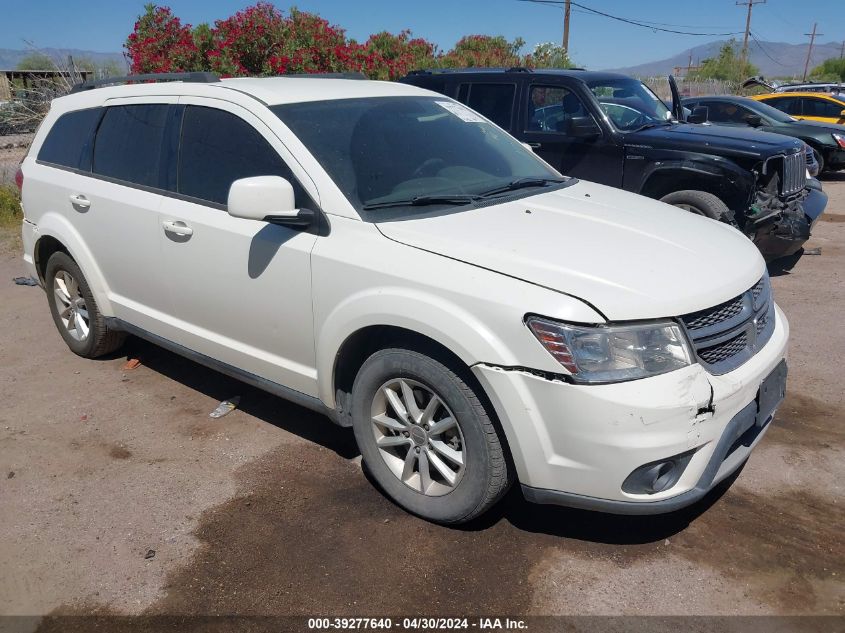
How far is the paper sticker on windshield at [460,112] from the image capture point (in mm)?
4383

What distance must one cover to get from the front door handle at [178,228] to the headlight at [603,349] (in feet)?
6.88

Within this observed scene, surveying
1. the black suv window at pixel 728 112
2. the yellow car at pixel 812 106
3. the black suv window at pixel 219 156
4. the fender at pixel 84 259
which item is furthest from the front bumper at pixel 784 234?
the yellow car at pixel 812 106

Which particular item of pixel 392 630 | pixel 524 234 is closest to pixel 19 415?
pixel 392 630

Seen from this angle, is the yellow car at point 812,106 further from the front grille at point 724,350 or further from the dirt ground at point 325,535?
the front grille at point 724,350

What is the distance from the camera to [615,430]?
2.63 metres

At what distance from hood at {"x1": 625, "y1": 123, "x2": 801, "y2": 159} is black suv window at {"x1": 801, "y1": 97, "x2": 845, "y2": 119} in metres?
10.4

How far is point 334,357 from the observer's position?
3354 millimetres

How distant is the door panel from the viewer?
11.4 feet

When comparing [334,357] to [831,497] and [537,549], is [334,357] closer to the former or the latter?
[537,549]

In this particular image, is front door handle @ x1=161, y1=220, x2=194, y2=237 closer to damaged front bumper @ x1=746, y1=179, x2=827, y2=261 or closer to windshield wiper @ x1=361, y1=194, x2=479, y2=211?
windshield wiper @ x1=361, y1=194, x2=479, y2=211

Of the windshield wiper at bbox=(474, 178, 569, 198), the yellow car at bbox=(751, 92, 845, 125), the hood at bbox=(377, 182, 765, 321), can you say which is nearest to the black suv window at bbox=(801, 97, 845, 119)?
the yellow car at bbox=(751, 92, 845, 125)

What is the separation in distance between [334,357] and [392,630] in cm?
121

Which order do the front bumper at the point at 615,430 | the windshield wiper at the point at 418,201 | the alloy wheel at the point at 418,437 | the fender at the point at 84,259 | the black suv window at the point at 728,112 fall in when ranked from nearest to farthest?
the front bumper at the point at 615,430 → the alloy wheel at the point at 418,437 → the windshield wiper at the point at 418,201 → the fender at the point at 84,259 → the black suv window at the point at 728,112

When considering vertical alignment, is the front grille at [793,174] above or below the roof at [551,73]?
below
